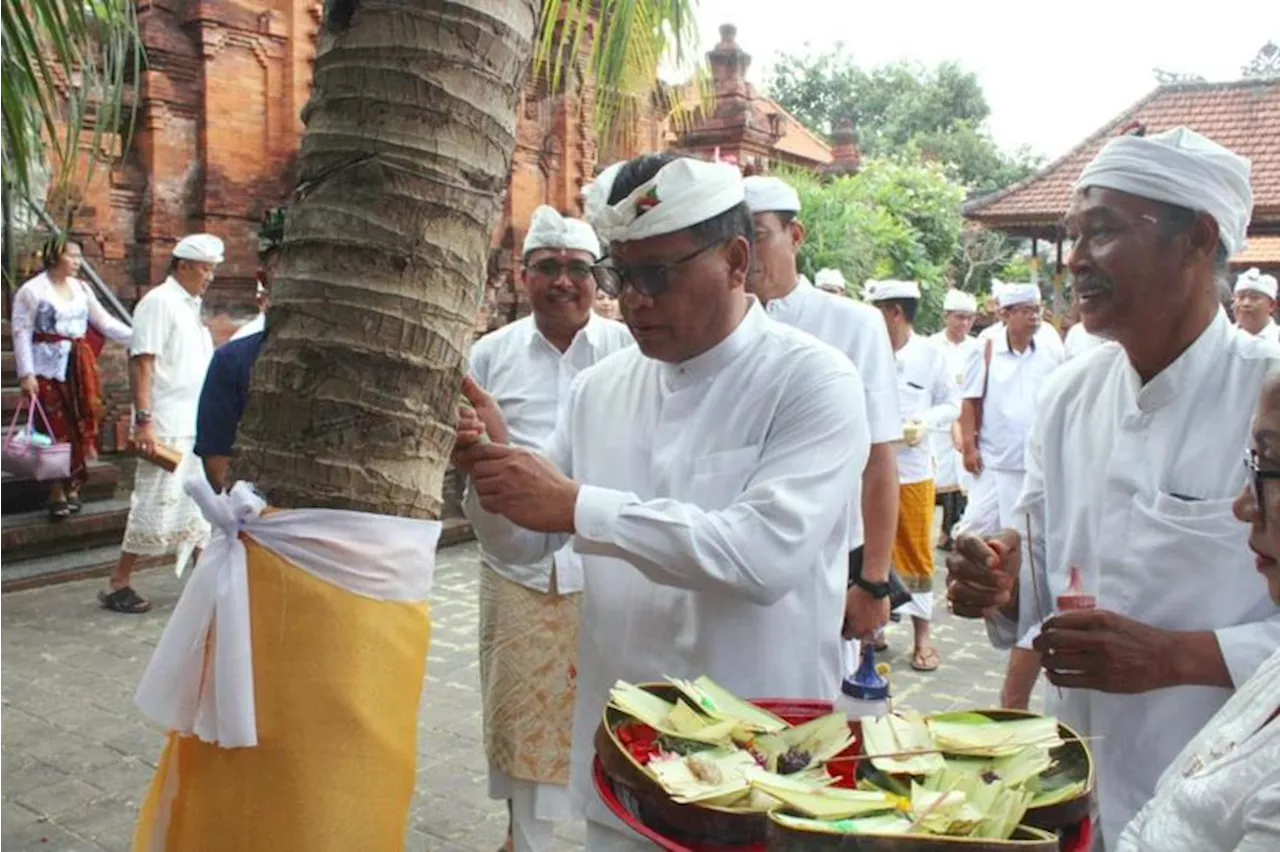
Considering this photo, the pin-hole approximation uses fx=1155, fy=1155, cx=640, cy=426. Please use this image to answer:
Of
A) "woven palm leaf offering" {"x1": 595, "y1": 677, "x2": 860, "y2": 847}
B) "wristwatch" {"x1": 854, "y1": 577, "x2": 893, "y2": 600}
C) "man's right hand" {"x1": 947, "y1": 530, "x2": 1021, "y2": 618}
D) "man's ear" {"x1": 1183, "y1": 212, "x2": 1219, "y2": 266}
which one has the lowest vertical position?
"wristwatch" {"x1": 854, "y1": 577, "x2": 893, "y2": 600}

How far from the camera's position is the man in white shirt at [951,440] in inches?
376

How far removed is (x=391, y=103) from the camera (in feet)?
6.52

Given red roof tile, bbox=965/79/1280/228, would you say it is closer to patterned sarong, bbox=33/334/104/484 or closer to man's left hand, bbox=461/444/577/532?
patterned sarong, bbox=33/334/104/484

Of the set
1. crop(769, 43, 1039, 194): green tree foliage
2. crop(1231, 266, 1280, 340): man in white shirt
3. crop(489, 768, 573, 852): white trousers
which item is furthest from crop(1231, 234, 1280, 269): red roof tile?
crop(769, 43, 1039, 194): green tree foliage

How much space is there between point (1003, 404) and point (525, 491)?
20.3 ft

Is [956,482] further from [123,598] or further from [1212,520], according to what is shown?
[1212,520]

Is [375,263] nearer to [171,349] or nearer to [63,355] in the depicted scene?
[171,349]

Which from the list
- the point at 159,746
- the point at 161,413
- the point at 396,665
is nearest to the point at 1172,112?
the point at 161,413

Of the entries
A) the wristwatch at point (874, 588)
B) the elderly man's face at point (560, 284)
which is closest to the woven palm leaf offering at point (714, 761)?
the wristwatch at point (874, 588)

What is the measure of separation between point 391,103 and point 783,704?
1.28 meters

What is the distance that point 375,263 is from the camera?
1971 mm

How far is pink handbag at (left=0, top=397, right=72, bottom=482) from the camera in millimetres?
7918

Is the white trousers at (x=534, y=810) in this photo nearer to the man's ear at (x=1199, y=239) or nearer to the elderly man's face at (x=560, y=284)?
the elderly man's face at (x=560, y=284)

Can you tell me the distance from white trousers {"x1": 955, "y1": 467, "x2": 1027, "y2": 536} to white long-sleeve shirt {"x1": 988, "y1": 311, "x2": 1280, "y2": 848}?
16.5 feet
